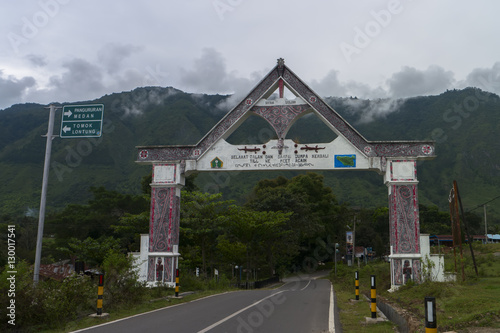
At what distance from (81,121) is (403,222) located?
11.2m

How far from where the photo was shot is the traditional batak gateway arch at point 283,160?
14875 millimetres

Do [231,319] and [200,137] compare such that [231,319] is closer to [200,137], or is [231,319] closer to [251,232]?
[251,232]

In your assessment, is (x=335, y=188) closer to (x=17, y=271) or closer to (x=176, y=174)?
(x=176, y=174)

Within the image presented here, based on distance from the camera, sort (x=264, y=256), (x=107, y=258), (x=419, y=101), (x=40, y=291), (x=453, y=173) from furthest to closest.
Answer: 1. (x=419, y=101)
2. (x=453, y=173)
3. (x=264, y=256)
4. (x=107, y=258)
5. (x=40, y=291)

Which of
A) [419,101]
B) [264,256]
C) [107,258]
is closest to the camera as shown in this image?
[107,258]

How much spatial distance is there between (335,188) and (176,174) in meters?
71.4

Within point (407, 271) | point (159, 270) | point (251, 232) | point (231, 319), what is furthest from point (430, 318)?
point (251, 232)

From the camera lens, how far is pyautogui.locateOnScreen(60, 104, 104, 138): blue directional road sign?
42.8ft

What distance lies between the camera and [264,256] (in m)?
39.5

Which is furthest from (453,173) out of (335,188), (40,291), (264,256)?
(40,291)

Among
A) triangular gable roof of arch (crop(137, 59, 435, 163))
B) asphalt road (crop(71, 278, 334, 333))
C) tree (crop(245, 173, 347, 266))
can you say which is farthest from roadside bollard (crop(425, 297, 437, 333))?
tree (crop(245, 173, 347, 266))

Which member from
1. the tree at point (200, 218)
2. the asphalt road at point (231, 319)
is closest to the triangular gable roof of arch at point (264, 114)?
the tree at point (200, 218)

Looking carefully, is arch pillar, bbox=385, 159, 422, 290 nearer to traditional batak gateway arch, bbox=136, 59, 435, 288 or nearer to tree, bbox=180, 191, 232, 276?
traditional batak gateway arch, bbox=136, 59, 435, 288

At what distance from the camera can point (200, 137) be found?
93688 mm
